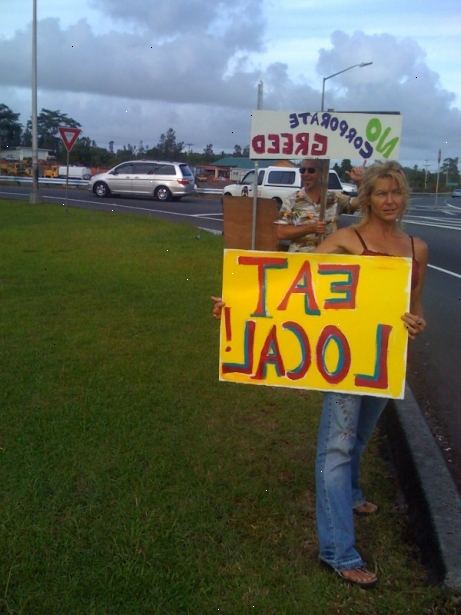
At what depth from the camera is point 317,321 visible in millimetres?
3594

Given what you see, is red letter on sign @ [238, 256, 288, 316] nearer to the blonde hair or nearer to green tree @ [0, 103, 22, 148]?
the blonde hair

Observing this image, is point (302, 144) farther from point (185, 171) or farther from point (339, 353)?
point (185, 171)

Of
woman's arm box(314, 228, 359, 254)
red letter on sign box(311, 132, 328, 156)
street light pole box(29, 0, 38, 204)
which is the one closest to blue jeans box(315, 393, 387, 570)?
Answer: woman's arm box(314, 228, 359, 254)

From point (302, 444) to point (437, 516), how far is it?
1318 millimetres

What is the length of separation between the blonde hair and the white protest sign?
1.04 meters

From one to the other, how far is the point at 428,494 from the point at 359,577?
0.77 metres

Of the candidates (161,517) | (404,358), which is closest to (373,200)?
(404,358)

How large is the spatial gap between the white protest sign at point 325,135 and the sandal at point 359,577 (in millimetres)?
2291

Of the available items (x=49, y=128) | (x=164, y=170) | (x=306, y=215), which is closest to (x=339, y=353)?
(x=306, y=215)

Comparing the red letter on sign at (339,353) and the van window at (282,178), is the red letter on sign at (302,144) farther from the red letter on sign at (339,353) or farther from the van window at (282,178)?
the van window at (282,178)

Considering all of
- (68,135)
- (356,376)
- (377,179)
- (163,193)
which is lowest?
(163,193)

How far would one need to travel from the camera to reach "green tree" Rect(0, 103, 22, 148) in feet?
275

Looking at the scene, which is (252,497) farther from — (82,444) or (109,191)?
(109,191)

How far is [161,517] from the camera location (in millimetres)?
3883
